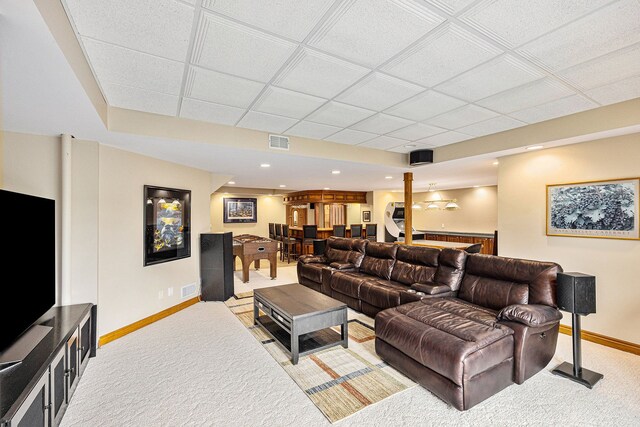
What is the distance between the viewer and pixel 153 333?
3715 mm

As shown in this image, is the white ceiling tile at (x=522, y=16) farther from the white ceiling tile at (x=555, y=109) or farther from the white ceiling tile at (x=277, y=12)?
the white ceiling tile at (x=555, y=109)

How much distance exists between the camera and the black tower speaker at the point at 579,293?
8.25 ft

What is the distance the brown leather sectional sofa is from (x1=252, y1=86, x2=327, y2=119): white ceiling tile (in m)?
2.20

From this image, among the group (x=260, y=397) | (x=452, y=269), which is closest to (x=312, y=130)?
(x=452, y=269)

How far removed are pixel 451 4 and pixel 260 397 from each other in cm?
302

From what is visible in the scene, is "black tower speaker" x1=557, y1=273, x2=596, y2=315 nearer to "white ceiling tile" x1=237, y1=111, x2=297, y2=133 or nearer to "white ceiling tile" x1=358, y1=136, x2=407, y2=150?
"white ceiling tile" x1=358, y1=136, x2=407, y2=150

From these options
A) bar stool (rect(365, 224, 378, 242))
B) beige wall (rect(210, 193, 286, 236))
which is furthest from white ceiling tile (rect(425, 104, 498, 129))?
beige wall (rect(210, 193, 286, 236))

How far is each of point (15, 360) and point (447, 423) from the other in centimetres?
288

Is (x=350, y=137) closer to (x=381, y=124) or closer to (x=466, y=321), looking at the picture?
(x=381, y=124)

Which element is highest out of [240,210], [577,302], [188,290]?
[240,210]

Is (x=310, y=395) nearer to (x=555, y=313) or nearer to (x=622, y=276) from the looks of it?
(x=555, y=313)

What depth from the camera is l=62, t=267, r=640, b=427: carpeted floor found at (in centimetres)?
214

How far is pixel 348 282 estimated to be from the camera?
4484 mm

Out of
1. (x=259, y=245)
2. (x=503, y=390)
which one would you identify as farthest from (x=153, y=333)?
(x=503, y=390)
